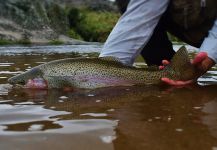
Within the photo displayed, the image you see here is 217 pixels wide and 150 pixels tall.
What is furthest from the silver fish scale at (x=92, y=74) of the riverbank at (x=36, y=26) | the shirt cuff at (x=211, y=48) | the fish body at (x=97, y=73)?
the riverbank at (x=36, y=26)

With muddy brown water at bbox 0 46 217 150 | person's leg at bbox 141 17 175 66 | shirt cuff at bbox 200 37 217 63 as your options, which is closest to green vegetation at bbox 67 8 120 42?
person's leg at bbox 141 17 175 66

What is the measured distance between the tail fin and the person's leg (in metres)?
0.62

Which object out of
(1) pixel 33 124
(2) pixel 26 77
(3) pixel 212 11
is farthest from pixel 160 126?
(3) pixel 212 11

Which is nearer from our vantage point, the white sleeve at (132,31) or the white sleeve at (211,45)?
the white sleeve at (211,45)

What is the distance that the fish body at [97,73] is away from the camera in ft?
9.02

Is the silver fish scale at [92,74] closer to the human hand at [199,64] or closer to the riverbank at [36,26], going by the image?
the human hand at [199,64]

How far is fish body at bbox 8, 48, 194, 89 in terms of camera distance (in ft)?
9.02

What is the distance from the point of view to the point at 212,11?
311 cm

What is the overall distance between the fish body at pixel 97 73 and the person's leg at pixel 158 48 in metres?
0.61

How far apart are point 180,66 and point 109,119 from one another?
116 centimetres

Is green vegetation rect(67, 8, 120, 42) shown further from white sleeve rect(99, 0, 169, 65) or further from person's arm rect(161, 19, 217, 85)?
person's arm rect(161, 19, 217, 85)

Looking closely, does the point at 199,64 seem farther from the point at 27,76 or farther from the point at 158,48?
the point at 27,76

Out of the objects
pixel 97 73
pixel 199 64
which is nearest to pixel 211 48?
pixel 199 64

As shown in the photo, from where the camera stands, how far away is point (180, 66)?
2797mm
